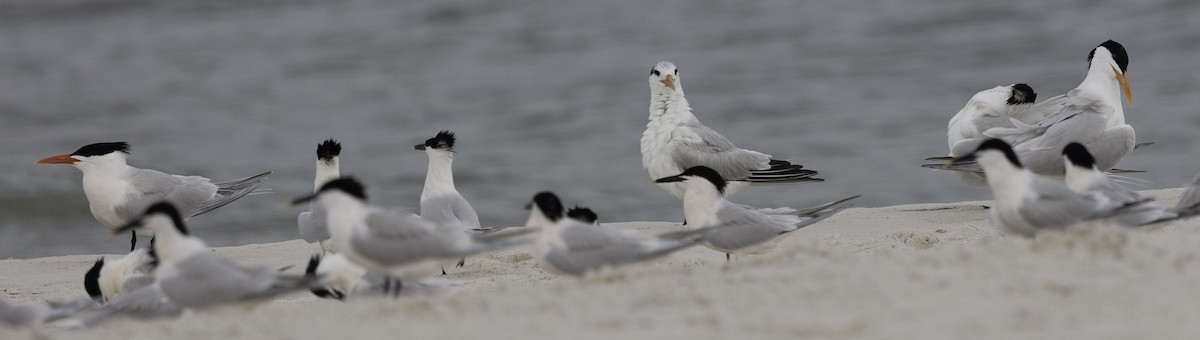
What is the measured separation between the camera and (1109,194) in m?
4.90

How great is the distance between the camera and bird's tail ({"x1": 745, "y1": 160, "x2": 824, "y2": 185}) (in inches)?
300

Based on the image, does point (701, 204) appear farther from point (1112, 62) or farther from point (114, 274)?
point (1112, 62)

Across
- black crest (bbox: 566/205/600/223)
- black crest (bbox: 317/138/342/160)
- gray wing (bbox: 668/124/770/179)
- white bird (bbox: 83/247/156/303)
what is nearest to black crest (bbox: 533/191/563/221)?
black crest (bbox: 566/205/600/223)

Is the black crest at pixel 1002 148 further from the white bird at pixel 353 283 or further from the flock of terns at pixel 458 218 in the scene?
the white bird at pixel 353 283

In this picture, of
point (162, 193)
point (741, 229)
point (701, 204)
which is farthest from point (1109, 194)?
point (162, 193)

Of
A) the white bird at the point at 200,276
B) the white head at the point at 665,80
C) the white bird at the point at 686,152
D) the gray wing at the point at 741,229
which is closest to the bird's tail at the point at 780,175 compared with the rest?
the white bird at the point at 686,152

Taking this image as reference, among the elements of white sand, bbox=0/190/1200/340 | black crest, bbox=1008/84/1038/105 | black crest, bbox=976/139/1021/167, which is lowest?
white sand, bbox=0/190/1200/340

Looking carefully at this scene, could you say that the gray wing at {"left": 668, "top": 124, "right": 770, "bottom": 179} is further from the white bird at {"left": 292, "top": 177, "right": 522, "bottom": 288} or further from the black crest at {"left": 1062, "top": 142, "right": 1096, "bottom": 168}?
the white bird at {"left": 292, "top": 177, "right": 522, "bottom": 288}

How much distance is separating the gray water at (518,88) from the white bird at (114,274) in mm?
3548

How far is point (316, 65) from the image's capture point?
15625 millimetres

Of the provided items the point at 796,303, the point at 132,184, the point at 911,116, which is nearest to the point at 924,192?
the point at 911,116

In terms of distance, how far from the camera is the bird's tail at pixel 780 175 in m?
7.62

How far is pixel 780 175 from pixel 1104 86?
1696mm

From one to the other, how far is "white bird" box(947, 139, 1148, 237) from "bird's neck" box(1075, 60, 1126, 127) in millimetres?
2651
